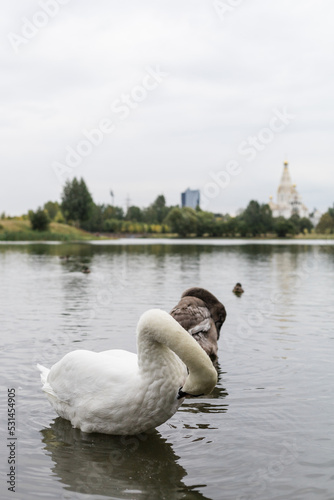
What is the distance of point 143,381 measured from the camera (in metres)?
6.77

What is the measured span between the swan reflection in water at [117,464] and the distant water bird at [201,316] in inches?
134

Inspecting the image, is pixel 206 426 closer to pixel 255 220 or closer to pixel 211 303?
pixel 211 303

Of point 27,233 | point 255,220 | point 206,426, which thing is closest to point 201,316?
point 206,426

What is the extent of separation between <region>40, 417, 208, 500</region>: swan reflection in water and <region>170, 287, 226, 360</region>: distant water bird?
11.2ft

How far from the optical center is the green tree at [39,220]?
130 metres

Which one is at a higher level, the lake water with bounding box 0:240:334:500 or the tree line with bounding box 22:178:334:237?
the tree line with bounding box 22:178:334:237

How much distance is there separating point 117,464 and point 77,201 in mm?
153570

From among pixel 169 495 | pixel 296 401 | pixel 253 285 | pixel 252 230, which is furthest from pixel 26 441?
pixel 252 230

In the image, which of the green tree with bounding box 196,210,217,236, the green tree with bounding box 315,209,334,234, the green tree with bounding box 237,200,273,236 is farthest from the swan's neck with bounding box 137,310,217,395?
the green tree with bounding box 315,209,334,234

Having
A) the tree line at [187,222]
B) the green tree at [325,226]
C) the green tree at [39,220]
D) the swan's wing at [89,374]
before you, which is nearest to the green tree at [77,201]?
the tree line at [187,222]

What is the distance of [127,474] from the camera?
21.4 feet

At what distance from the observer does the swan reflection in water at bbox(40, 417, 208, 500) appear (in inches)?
241

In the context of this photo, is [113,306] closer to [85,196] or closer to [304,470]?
[304,470]

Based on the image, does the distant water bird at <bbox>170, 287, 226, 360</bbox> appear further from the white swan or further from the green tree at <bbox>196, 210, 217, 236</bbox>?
the green tree at <bbox>196, 210, 217, 236</bbox>
